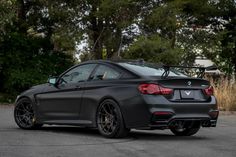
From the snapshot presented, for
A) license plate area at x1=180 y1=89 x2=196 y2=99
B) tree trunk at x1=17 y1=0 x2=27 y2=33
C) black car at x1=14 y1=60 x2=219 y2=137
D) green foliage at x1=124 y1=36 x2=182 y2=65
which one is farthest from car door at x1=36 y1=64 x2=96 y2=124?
tree trunk at x1=17 y1=0 x2=27 y2=33

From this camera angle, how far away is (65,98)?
11.9 meters

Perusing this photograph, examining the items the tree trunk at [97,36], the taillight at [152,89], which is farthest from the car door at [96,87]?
the tree trunk at [97,36]

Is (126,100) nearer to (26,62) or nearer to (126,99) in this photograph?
(126,99)

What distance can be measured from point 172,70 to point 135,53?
15313 millimetres

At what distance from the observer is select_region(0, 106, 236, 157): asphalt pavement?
9.00m

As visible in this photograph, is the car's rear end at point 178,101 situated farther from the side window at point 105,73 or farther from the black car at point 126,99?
the side window at point 105,73

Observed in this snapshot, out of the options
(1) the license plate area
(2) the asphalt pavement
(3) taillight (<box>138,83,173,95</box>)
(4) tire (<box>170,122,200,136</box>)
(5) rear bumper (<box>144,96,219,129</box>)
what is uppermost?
(3) taillight (<box>138,83,173,95</box>)

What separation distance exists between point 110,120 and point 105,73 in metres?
1.03

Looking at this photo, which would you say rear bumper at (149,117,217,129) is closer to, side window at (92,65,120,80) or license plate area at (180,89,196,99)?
license plate area at (180,89,196,99)

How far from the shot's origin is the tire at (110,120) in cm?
1061

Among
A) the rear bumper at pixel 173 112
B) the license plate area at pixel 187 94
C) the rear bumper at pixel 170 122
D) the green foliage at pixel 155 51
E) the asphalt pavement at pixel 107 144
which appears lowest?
the asphalt pavement at pixel 107 144

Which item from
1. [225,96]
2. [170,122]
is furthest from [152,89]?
[225,96]

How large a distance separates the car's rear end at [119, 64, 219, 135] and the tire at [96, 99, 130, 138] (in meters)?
0.57

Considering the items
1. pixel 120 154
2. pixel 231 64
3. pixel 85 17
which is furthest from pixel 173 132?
pixel 231 64
